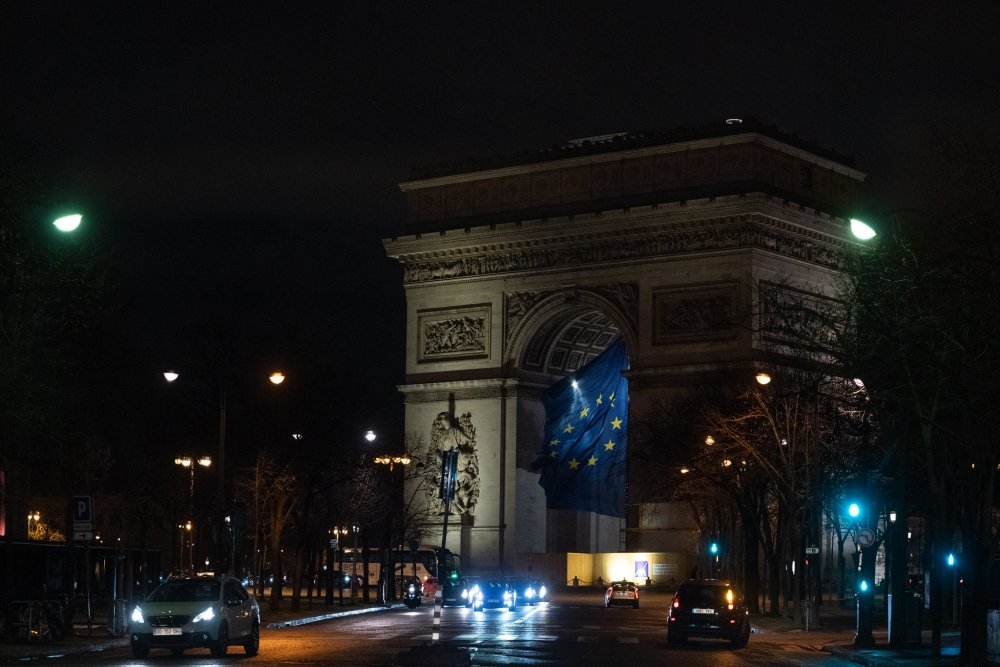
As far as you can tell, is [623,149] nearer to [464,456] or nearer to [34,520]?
[464,456]

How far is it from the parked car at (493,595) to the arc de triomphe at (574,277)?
1755cm

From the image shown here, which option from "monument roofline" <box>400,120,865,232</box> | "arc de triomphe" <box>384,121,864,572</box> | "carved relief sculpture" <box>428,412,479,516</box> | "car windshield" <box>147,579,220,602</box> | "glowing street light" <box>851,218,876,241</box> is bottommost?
"car windshield" <box>147,579,220,602</box>

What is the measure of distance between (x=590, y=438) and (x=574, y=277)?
26.1 feet

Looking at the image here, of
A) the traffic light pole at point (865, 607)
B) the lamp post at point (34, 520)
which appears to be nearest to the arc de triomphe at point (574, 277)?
the lamp post at point (34, 520)

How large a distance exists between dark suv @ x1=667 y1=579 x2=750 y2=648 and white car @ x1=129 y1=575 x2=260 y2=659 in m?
10.2

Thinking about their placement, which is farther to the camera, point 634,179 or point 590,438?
point 590,438

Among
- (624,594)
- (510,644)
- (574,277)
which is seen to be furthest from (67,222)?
(574,277)

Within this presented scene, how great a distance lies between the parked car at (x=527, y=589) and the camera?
69.3 m

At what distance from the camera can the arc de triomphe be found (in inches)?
3413

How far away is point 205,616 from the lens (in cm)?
3684

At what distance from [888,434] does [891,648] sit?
4808 mm

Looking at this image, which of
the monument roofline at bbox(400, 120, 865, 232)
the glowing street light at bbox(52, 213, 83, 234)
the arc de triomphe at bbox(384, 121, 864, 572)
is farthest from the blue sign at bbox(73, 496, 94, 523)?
the monument roofline at bbox(400, 120, 865, 232)

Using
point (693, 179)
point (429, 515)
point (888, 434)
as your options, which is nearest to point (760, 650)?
point (888, 434)

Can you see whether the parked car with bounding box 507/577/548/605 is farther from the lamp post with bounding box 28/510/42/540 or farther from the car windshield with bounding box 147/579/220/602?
the car windshield with bounding box 147/579/220/602
